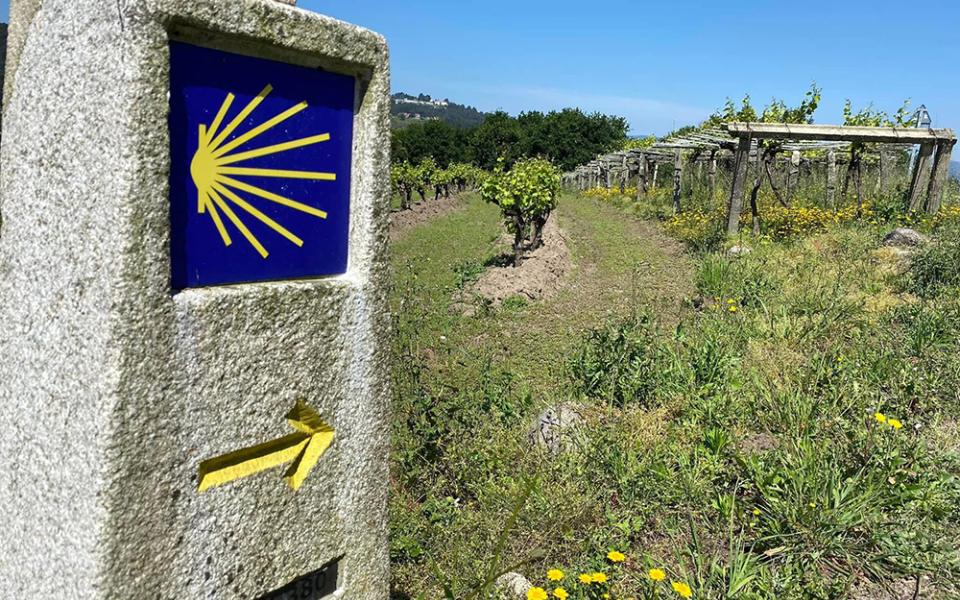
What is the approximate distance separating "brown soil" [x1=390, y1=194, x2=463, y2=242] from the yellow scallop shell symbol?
1396cm

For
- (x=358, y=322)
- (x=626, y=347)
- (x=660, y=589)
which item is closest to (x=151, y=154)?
(x=358, y=322)

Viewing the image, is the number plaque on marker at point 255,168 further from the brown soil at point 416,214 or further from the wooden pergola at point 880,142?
the brown soil at point 416,214

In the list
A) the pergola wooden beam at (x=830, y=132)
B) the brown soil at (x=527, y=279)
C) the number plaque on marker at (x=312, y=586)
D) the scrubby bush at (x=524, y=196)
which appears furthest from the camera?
the scrubby bush at (x=524, y=196)

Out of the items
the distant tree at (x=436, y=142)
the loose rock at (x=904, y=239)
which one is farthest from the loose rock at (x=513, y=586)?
the distant tree at (x=436, y=142)

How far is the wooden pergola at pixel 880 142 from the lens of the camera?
10359 mm

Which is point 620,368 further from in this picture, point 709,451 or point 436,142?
point 436,142

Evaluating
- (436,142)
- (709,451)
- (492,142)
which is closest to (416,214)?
(709,451)

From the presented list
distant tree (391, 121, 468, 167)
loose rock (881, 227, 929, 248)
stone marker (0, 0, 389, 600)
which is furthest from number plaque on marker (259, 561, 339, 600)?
distant tree (391, 121, 468, 167)

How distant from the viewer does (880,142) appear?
1085cm

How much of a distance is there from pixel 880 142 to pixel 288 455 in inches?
473

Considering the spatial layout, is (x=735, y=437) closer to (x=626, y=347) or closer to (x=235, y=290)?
(x=626, y=347)

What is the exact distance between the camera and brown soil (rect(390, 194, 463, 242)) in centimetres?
1753

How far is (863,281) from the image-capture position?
693cm

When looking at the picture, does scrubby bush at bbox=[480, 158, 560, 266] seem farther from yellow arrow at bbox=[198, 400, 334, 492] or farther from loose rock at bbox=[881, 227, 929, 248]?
yellow arrow at bbox=[198, 400, 334, 492]
